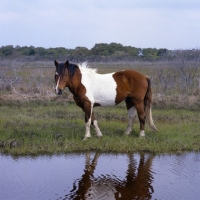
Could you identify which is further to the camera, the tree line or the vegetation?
the tree line

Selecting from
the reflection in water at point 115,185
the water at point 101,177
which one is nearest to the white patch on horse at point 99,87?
the water at point 101,177

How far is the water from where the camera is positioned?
6.36 meters

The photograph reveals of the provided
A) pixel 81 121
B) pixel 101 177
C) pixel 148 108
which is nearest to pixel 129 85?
pixel 148 108

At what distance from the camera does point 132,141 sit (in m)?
9.50

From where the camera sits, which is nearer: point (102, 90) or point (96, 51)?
point (102, 90)

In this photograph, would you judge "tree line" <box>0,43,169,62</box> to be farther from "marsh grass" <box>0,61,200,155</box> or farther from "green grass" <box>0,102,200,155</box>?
"green grass" <box>0,102,200,155</box>

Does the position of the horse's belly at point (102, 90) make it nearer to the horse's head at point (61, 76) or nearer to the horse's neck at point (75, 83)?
the horse's neck at point (75, 83)

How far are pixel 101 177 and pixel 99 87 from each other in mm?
3217

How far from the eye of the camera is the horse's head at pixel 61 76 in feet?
31.6

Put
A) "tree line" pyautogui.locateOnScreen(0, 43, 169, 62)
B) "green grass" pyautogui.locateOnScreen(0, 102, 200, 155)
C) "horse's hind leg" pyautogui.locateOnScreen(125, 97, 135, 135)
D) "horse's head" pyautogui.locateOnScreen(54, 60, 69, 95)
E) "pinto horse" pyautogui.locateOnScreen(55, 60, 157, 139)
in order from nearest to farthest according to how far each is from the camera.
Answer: "green grass" pyautogui.locateOnScreen(0, 102, 200, 155) < "horse's head" pyautogui.locateOnScreen(54, 60, 69, 95) < "pinto horse" pyautogui.locateOnScreen(55, 60, 157, 139) < "horse's hind leg" pyautogui.locateOnScreen(125, 97, 135, 135) < "tree line" pyautogui.locateOnScreen(0, 43, 169, 62)

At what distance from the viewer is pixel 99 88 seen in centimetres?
1005

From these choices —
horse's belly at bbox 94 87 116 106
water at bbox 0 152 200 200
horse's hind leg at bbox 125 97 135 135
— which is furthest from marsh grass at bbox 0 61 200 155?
horse's belly at bbox 94 87 116 106

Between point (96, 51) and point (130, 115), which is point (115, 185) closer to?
point (130, 115)

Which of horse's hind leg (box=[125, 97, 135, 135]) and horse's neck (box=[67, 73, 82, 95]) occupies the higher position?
horse's neck (box=[67, 73, 82, 95])
